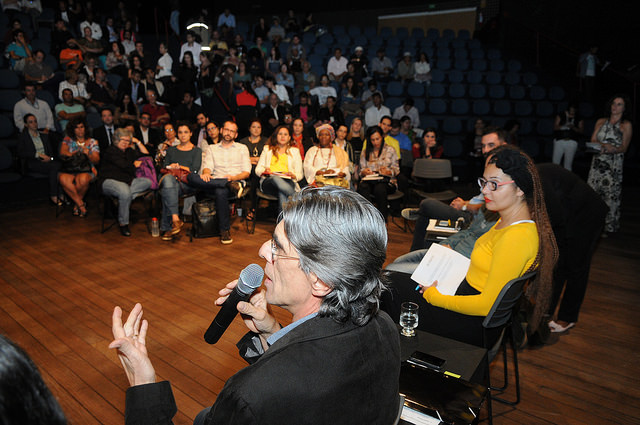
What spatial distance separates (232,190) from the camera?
5.18m

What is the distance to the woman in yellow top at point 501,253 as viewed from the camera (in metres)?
2.01

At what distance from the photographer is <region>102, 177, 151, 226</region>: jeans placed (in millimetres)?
5141

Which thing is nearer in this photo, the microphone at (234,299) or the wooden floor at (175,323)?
the microphone at (234,299)

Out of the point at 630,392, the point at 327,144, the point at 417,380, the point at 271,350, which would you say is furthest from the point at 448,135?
the point at 271,350

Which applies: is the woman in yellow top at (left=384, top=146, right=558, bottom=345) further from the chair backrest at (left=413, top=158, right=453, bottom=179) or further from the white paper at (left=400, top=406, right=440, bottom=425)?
the chair backrest at (left=413, top=158, right=453, bottom=179)

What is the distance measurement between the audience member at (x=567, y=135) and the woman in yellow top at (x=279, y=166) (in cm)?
470

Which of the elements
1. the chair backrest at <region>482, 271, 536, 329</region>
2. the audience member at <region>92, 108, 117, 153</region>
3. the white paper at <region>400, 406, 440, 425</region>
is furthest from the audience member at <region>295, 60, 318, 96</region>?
the white paper at <region>400, 406, 440, 425</region>

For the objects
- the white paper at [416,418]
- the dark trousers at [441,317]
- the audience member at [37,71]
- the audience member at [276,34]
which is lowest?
the dark trousers at [441,317]

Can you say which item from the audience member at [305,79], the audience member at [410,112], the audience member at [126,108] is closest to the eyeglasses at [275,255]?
the audience member at [126,108]

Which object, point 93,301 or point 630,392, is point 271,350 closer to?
point 630,392

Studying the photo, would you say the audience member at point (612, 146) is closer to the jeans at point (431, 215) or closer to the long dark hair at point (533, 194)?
the jeans at point (431, 215)

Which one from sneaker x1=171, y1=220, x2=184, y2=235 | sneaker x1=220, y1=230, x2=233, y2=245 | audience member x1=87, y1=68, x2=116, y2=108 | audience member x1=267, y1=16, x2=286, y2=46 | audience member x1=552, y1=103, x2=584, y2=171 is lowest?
sneaker x1=220, y1=230, x2=233, y2=245

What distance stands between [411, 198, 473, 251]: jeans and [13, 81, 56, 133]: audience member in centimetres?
611

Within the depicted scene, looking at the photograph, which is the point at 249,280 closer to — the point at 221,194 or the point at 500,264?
the point at 500,264
